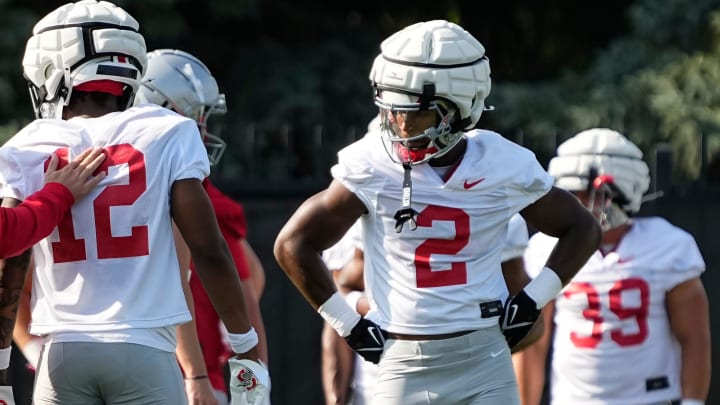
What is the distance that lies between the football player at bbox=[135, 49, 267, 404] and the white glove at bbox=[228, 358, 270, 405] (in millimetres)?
944

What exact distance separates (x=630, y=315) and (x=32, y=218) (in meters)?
2.58

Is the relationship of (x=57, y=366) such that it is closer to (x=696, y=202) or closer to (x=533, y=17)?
(x=696, y=202)

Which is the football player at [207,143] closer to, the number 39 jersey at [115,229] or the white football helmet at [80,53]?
the white football helmet at [80,53]

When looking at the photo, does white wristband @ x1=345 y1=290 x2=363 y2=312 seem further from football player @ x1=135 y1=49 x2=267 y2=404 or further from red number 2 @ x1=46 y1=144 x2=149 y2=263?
red number 2 @ x1=46 y1=144 x2=149 y2=263

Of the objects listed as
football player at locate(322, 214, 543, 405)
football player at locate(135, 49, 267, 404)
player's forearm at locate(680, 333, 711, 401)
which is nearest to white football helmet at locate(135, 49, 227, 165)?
football player at locate(135, 49, 267, 404)

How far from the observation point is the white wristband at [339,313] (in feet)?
15.8

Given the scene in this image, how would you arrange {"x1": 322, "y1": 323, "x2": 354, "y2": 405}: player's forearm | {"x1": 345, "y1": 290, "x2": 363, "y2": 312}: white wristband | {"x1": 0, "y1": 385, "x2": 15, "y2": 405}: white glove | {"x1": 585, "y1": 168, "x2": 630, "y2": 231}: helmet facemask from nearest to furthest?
1. {"x1": 0, "y1": 385, "x2": 15, "y2": 405}: white glove
2. {"x1": 345, "y1": 290, "x2": 363, "y2": 312}: white wristband
3. {"x1": 585, "y1": 168, "x2": 630, "y2": 231}: helmet facemask
4. {"x1": 322, "y1": 323, "x2": 354, "y2": 405}: player's forearm

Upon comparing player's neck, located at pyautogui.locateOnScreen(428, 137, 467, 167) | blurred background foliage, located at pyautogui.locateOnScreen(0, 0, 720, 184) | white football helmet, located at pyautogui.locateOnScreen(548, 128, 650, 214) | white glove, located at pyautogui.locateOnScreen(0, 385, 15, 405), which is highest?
player's neck, located at pyautogui.locateOnScreen(428, 137, 467, 167)

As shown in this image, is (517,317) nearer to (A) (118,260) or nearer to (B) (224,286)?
(B) (224,286)

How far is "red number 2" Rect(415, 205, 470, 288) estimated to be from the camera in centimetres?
466

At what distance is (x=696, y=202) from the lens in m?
7.79

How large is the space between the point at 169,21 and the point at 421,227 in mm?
8405

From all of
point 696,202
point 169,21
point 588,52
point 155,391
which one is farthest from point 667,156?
point 588,52

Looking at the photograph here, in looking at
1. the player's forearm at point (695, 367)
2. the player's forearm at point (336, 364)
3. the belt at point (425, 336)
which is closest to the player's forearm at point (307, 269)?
the belt at point (425, 336)
